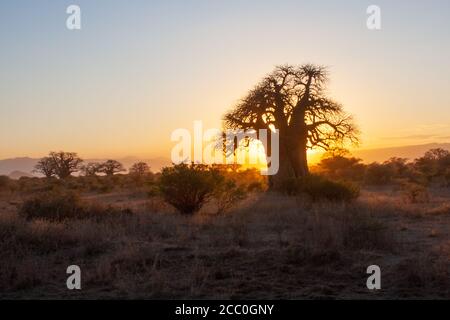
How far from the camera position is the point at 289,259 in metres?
7.98

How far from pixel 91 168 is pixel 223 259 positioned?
54.8 meters

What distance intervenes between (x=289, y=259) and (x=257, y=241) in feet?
6.11

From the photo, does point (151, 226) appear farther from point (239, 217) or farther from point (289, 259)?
point (289, 259)

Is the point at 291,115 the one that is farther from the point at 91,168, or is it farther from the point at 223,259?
the point at 91,168

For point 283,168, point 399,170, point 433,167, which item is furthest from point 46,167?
point 433,167

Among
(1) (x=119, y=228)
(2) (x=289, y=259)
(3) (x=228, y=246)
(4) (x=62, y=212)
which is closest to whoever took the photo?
(2) (x=289, y=259)

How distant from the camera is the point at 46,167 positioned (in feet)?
197

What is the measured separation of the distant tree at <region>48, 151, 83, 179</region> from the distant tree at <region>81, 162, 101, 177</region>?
1.32m

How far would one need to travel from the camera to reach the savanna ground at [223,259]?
262 inches

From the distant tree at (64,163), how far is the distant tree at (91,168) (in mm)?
1315

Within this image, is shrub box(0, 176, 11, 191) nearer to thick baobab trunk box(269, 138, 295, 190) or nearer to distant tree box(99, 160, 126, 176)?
thick baobab trunk box(269, 138, 295, 190)

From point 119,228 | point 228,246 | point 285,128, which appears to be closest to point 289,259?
point 228,246

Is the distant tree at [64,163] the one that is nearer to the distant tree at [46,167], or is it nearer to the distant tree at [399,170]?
the distant tree at [46,167]

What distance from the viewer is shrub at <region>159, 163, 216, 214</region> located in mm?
15672
